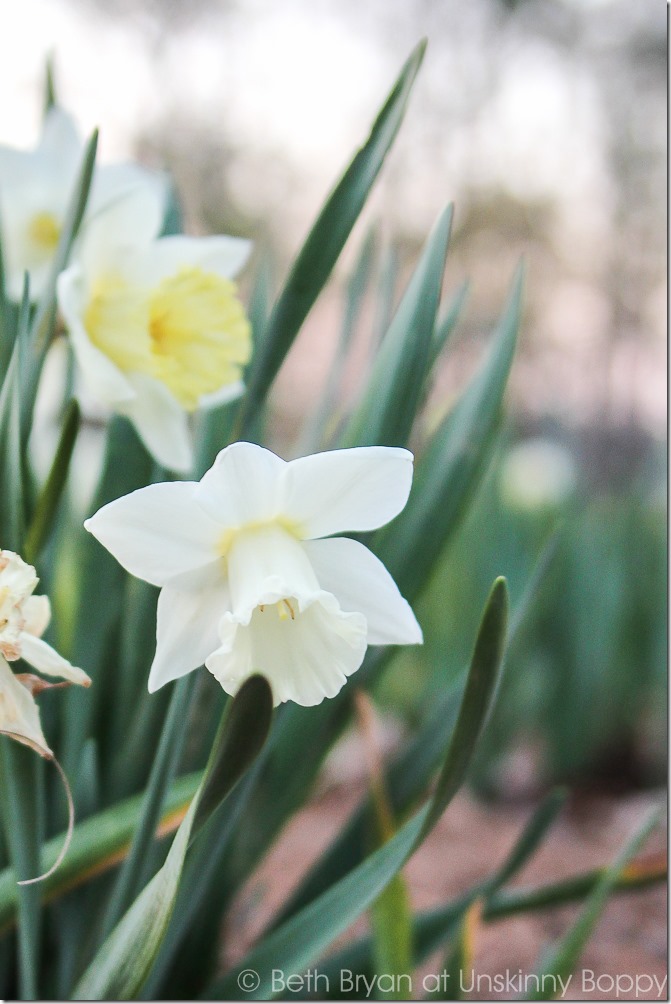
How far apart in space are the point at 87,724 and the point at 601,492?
204 cm

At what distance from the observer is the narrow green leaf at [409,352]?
42cm

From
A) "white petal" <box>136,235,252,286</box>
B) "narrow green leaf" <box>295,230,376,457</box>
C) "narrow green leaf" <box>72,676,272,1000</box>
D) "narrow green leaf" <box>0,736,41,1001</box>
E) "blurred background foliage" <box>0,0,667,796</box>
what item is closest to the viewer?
"narrow green leaf" <box>72,676,272,1000</box>

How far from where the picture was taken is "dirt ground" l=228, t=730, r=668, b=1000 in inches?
25.7

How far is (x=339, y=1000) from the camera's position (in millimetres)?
503

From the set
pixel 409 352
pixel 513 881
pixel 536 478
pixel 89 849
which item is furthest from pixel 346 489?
pixel 536 478

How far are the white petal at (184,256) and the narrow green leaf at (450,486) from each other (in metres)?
0.18

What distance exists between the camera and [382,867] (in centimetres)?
38

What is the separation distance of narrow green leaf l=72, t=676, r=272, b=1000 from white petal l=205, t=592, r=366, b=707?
1.3 inches

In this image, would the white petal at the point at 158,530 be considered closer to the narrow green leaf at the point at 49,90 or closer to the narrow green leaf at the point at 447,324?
the narrow green leaf at the point at 447,324

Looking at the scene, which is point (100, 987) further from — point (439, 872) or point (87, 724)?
point (439, 872)

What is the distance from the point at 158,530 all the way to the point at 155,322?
0.20 meters

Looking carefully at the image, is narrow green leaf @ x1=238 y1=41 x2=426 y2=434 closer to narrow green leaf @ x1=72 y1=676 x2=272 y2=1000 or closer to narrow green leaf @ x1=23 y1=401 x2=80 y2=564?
narrow green leaf @ x1=23 y1=401 x2=80 y2=564

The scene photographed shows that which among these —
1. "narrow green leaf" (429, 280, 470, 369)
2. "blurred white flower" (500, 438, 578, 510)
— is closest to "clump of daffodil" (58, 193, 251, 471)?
"narrow green leaf" (429, 280, 470, 369)

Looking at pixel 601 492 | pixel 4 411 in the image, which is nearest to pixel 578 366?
pixel 601 492
